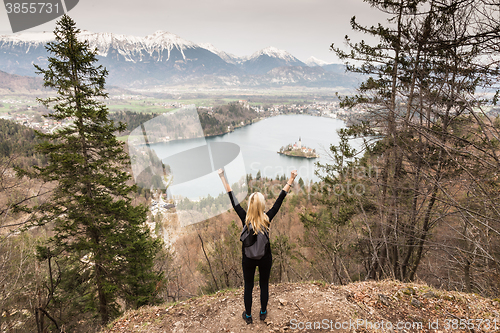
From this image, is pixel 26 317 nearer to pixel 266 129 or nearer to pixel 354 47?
pixel 354 47

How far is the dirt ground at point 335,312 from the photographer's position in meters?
3.35

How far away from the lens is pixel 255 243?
2828 millimetres

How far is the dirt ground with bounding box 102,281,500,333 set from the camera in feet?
11.0

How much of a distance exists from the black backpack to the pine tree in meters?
5.62

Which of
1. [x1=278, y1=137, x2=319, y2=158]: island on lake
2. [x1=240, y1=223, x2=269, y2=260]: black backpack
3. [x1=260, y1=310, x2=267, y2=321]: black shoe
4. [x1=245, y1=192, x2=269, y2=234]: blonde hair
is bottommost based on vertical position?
[x1=278, y1=137, x2=319, y2=158]: island on lake

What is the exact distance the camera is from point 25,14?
5.40 metres

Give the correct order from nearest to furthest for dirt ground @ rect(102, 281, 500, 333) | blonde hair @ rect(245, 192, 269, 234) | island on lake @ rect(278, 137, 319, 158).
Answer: blonde hair @ rect(245, 192, 269, 234) → dirt ground @ rect(102, 281, 500, 333) → island on lake @ rect(278, 137, 319, 158)

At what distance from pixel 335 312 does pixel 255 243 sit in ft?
6.40

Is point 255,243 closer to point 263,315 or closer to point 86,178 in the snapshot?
point 263,315

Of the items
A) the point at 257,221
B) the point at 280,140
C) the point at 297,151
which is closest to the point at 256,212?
the point at 257,221

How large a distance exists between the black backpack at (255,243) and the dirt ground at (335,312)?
143 cm

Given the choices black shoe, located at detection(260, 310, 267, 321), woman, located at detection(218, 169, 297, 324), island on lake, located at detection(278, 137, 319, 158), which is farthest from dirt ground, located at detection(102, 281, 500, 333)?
island on lake, located at detection(278, 137, 319, 158)

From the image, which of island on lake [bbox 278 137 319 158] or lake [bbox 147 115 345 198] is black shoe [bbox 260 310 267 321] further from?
island on lake [bbox 278 137 319 158]

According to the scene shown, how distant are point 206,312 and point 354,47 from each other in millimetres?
8855
